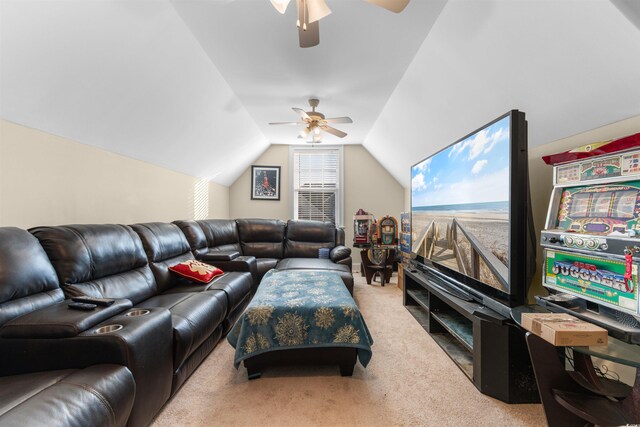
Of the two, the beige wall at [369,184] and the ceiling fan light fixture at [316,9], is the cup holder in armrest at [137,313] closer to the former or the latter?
the ceiling fan light fixture at [316,9]

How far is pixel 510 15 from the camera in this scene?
1.61 meters

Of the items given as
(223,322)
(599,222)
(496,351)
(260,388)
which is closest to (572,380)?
(496,351)

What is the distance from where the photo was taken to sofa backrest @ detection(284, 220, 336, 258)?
14.3 ft

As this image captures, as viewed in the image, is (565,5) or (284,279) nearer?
(565,5)

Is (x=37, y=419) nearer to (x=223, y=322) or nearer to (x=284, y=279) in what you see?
(x=223, y=322)

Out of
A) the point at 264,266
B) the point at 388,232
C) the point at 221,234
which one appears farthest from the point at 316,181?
the point at 264,266

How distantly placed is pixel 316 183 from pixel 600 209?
4765mm

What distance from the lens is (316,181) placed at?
5.76 m

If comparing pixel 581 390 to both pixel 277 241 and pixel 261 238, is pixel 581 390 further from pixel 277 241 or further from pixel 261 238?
pixel 261 238

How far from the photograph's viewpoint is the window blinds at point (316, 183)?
18.8ft

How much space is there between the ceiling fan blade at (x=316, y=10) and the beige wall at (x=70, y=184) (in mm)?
2054

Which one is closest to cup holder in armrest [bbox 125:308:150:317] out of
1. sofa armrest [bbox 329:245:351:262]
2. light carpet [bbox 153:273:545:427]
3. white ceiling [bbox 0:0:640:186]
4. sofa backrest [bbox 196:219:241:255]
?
light carpet [bbox 153:273:545:427]

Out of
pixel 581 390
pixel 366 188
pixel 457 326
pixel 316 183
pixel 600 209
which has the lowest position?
pixel 457 326

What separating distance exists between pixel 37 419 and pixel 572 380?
2068 millimetres
